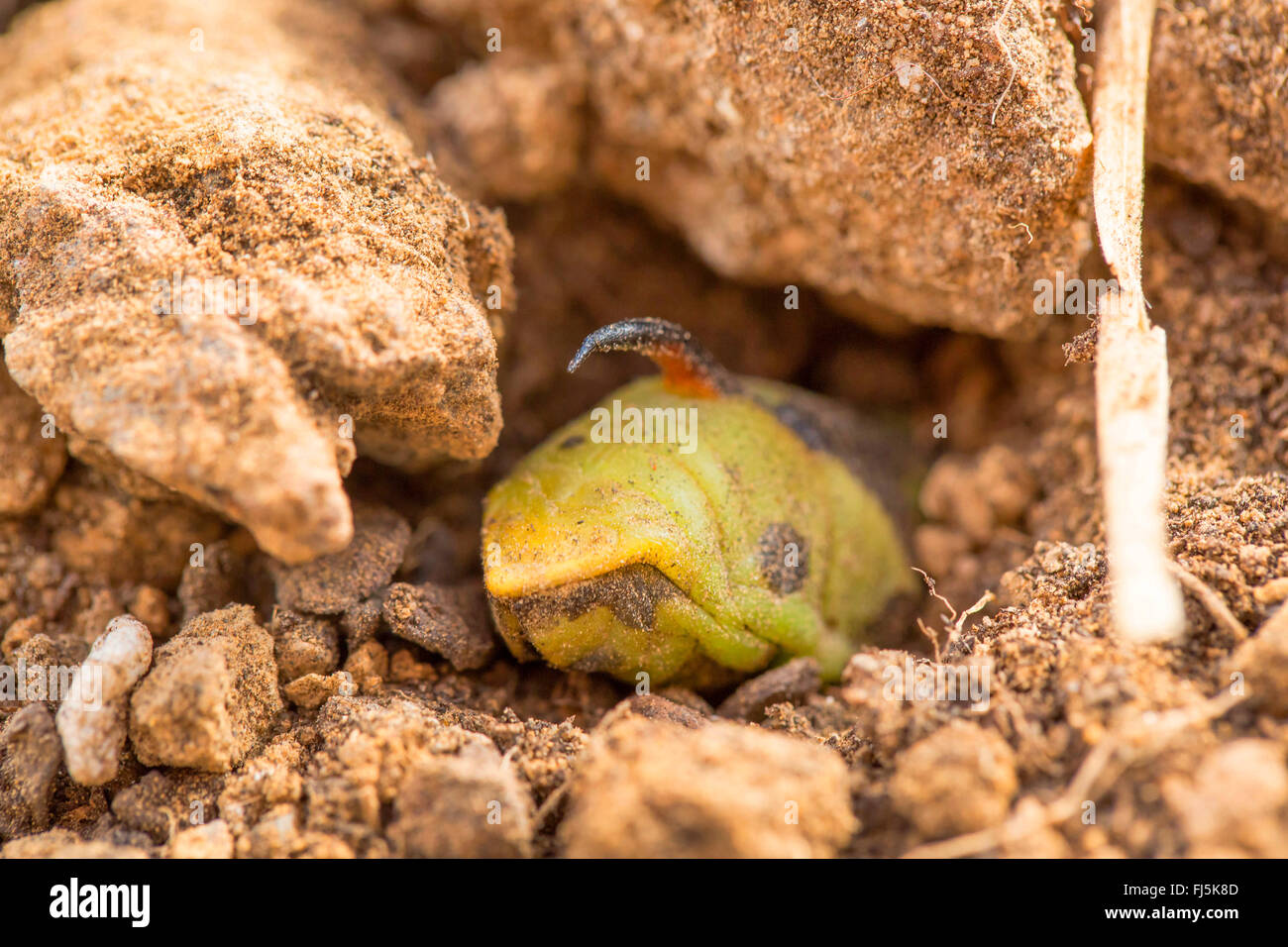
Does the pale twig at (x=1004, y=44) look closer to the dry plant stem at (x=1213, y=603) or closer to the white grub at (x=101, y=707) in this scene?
the dry plant stem at (x=1213, y=603)

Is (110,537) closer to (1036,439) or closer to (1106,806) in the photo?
(1106,806)

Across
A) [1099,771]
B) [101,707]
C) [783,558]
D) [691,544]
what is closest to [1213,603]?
[1099,771]

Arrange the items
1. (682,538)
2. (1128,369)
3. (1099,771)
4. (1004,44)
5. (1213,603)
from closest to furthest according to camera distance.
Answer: (1099,771)
(1213,603)
(1128,369)
(1004,44)
(682,538)

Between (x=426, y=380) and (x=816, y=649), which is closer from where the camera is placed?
(x=426, y=380)

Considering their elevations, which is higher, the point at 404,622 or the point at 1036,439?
the point at 1036,439

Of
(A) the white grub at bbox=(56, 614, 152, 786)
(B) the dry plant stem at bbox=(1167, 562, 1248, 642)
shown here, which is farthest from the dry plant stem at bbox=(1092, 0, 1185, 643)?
(A) the white grub at bbox=(56, 614, 152, 786)

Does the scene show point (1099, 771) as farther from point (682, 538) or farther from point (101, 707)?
point (101, 707)
